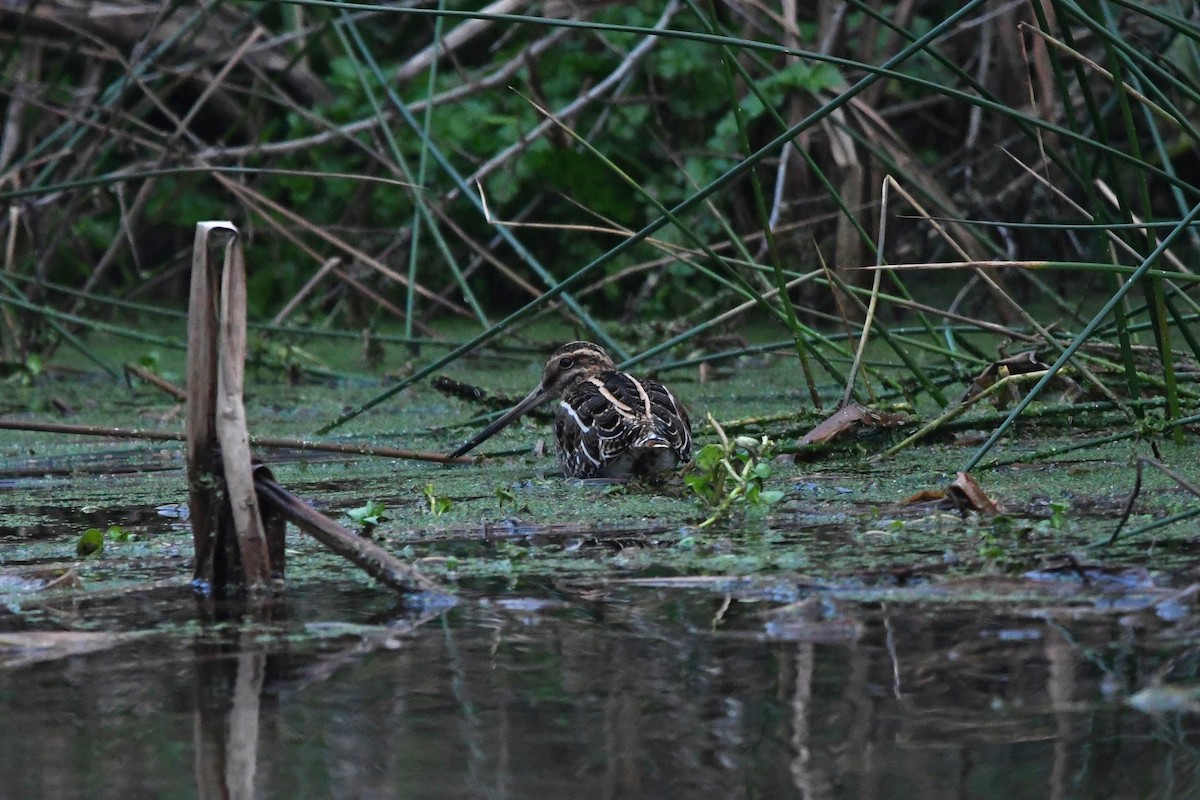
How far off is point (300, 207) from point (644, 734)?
642 centimetres

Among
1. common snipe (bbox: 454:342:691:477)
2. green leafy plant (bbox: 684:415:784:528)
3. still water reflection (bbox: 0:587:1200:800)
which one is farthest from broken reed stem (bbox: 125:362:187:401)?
still water reflection (bbox: 0:587:1200:800)

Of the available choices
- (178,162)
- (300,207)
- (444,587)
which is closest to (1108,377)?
(444,587)

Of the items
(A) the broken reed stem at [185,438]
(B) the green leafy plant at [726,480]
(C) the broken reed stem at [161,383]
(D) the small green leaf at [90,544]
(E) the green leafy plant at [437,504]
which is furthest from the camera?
(C) the broken reed stem at [161,383]

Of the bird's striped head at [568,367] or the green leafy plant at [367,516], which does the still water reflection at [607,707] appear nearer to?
the green leafy plant at [367,516]

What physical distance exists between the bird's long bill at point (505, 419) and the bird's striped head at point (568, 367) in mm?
27

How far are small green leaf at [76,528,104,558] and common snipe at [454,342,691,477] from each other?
120 centimetres

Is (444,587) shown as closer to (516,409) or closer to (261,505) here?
(261,505)

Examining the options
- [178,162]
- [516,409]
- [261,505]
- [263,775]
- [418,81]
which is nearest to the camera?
[263,775]

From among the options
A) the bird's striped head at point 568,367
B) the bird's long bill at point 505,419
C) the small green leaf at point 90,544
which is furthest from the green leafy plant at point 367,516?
the bird's striped head at point 568,367

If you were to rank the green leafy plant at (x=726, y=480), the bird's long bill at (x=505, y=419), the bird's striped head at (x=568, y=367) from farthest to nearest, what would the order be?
the bird's striped head at (x=568, y=367)
the bird's long bill at (x=505, y=419)
the green leafy plant at (x=726, y=480)

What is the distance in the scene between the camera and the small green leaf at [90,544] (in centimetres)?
301

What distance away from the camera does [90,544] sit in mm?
3016

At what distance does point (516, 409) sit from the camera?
178 inches

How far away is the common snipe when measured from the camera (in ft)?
12.3
